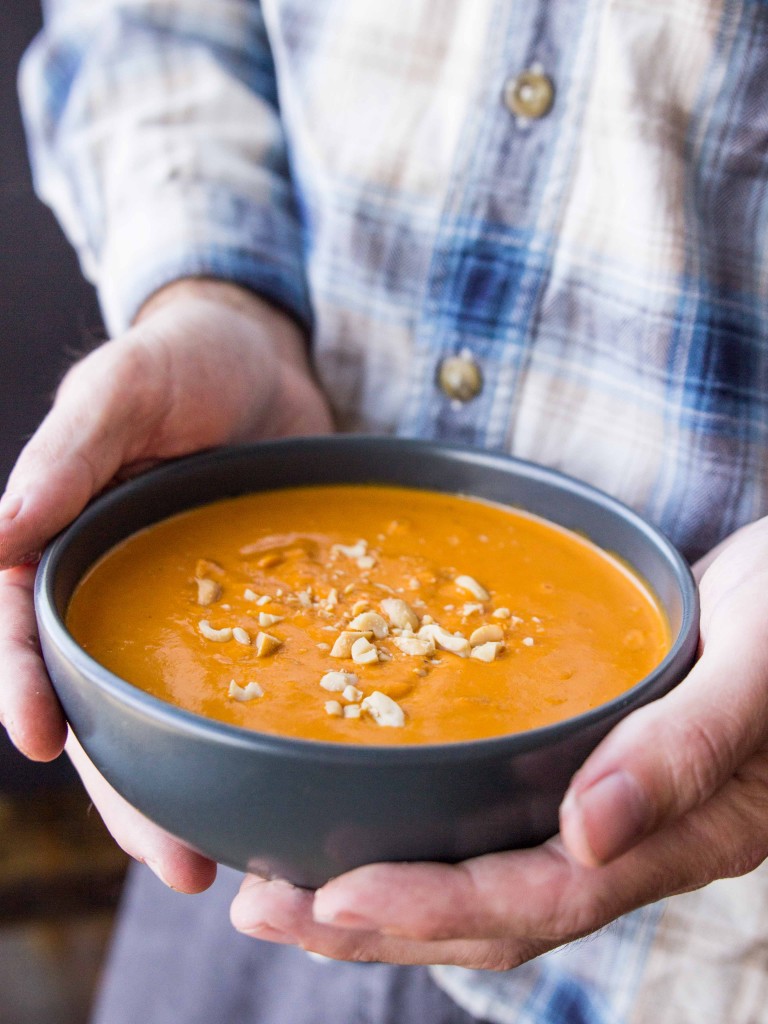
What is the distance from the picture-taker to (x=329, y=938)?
0.75 m

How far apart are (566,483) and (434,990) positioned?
2.05ft

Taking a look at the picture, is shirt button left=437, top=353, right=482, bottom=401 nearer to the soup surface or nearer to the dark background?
the soup surface

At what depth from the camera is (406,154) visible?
4.03ft

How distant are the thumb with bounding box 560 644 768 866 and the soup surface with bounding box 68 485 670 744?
0.10 m

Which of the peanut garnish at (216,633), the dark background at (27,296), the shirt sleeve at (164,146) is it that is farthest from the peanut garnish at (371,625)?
the dark background at (27,296)

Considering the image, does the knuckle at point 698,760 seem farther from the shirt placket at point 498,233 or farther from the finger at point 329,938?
the shirt placket at point 498,233

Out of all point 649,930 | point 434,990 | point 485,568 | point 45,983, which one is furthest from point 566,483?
point 45,983

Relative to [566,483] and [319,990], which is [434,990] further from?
[566,483]

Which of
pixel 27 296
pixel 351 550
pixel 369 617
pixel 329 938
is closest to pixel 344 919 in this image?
pixel 329 938

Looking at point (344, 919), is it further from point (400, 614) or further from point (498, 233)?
point (498, 233)

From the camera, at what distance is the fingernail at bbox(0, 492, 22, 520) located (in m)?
0.91

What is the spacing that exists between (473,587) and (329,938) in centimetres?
35

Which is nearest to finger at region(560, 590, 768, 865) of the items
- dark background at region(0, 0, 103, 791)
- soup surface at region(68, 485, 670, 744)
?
soup surface at region(68, 485, 670, 744)

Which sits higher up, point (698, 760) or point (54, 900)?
point (698, 760)
